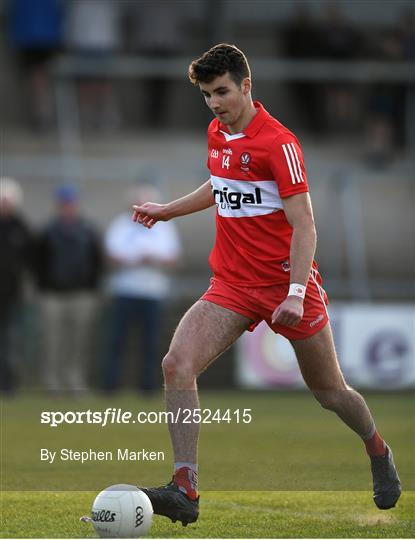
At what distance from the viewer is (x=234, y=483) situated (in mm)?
7422

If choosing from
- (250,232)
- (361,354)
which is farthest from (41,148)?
(250,232)

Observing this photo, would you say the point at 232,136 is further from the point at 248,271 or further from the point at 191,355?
the point at 191,355

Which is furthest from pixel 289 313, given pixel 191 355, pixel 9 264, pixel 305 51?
pixel 305 51

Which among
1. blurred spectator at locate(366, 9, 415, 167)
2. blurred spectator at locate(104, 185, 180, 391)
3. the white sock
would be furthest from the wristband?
blurred spectator at locate(366, 9, 415, 167)

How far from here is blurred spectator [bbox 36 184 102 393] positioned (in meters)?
14.4

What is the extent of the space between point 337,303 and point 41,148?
5.18 meters

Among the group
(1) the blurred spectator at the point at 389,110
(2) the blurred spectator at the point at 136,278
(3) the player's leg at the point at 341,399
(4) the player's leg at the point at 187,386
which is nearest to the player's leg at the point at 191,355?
(4) the player's leg at the point at 187,386

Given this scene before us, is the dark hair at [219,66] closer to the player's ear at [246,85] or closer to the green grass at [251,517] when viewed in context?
the player's ear at [246,85]

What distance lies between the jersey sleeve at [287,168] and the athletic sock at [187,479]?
1.37m

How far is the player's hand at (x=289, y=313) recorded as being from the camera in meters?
6.39

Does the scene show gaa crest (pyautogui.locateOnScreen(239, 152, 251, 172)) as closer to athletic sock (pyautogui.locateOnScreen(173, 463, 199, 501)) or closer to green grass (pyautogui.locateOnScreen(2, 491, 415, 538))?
athletic sock (pyautogui.locateOnScreen(173, 463, 199, 501))

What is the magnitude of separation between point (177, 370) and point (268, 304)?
60 cm

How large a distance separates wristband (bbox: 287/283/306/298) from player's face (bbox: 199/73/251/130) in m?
0.88

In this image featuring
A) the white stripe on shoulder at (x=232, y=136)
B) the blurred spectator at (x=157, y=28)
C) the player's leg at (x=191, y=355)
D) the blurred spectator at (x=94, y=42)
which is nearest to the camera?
the player's leg at (x=191, y=355)
